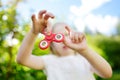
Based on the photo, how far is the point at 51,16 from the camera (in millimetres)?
2041

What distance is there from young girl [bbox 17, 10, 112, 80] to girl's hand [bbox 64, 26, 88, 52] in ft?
0.14

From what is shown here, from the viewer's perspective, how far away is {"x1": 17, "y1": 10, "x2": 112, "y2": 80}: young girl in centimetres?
209

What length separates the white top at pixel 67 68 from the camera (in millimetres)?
2242

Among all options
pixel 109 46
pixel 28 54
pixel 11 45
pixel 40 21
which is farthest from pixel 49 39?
pixel 109 46

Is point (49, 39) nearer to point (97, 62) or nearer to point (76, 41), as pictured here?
point (76, 41)

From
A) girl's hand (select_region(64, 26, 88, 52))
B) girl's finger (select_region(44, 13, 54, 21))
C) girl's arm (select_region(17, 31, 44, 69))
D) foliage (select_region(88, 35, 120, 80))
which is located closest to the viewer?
girl's hand (select_region(64, 26, 88, 52))

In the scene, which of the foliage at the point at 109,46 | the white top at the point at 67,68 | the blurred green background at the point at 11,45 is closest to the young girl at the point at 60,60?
the white top at the point at 67,68

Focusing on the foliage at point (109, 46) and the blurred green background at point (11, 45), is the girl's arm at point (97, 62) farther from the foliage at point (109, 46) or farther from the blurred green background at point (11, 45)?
the foliage at point (109, 46)

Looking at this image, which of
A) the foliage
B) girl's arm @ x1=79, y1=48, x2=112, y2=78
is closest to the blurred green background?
girl's arm @ x1=79, y1=48, x2=112, y2=78

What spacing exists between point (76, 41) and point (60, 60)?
349 mm

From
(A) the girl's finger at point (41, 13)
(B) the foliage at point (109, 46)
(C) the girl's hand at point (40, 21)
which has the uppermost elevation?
(A) the girl's finger at point (41, 13)

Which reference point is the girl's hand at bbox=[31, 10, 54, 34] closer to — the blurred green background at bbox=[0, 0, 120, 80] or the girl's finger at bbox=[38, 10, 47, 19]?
the girl's finger at bbox=[38, 10, 47, 19]

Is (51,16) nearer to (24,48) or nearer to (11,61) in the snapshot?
(24,48)

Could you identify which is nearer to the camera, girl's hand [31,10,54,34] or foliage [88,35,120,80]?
girl's hand [31,10,54,34]
